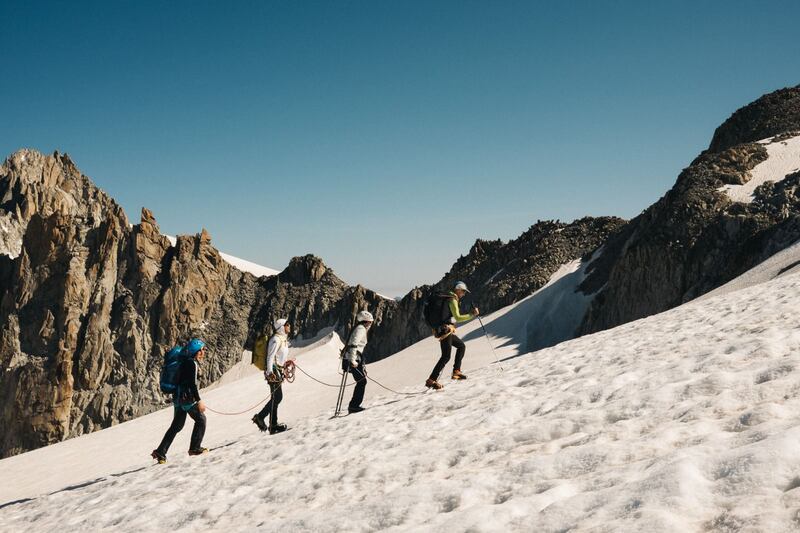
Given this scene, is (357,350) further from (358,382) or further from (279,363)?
(279,363)

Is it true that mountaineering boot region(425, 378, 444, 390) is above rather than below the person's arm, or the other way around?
below

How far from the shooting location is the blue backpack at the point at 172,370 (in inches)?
456

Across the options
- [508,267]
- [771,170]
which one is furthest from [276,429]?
[508,267]

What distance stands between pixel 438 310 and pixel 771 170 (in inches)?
1242

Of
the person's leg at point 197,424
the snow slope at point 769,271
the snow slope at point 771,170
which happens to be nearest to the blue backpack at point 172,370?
the person's leg at point 197,424

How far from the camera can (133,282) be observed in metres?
94.7

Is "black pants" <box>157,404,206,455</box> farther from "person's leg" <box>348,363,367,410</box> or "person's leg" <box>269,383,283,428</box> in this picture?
"person's leg" <box>348,363,367,410</box>

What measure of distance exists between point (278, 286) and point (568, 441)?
104567 mm

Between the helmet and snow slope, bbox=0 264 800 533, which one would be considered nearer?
snow slope, bbox=0 264 800 533

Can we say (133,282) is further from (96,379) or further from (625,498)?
(625,498)

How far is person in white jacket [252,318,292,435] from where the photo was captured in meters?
13.3

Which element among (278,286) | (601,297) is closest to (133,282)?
(278,286)

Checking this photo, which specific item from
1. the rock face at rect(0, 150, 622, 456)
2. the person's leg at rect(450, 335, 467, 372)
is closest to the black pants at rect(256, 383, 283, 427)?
the person's leg at rect(450, 335, 467, 372)

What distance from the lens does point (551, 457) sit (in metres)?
5.61
